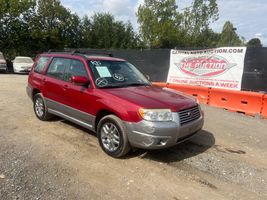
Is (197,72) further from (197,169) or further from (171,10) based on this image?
A: (171,10)

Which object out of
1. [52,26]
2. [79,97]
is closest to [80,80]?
[79,97]

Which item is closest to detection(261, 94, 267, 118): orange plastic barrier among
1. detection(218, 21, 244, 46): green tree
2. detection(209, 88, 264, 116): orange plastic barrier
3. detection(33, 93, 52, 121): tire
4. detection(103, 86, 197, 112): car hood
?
detection(209, 88, 264, 116): orange plastic barrier

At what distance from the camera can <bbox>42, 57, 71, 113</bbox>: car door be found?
20.8ft

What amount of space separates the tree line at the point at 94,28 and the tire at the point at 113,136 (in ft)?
96.7

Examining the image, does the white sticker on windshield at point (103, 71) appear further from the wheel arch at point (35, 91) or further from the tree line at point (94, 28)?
the tree line at point (94, 28)

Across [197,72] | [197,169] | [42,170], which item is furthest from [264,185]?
[197,72]

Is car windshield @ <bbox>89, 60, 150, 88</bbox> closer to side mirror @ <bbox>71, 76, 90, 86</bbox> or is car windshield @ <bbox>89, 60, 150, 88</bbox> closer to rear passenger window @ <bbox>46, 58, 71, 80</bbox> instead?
side mirror @ <bbox>71, 76, 90, 86</bbox>

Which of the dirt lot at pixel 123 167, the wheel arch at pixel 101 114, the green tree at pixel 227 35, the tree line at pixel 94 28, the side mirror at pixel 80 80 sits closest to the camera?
the dirt lot at pixel 123 167

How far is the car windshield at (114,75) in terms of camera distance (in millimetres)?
5629

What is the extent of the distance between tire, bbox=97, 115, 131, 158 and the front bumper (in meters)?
0.13

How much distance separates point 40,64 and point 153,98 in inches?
149

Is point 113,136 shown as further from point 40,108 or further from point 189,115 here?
point 40,108

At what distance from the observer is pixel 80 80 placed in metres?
5.51

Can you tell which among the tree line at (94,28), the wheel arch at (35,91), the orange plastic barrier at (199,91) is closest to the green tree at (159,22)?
the tree line at (94,28)
